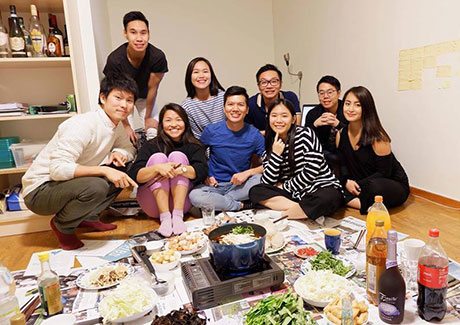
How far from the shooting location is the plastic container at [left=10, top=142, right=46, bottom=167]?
8.74ft

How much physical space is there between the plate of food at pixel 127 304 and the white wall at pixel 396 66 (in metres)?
2.44

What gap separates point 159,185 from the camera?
2.43 metres

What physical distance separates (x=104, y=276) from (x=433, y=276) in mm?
1314

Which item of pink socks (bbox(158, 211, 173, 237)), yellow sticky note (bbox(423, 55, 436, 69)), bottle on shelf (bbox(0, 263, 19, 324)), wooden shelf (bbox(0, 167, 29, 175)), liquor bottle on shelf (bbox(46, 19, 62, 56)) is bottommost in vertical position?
pink socks (bbox(158, 211, 173, 237))

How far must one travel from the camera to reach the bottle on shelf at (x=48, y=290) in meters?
1.33

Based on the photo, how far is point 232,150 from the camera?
2.75 meters

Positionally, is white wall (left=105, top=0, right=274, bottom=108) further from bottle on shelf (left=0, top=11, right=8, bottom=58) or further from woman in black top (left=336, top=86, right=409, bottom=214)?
woman in black top (left=336, top=86, right=409, bottom=214)

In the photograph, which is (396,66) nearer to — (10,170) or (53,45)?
(53,45)

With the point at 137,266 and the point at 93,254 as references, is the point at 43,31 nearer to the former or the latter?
the point at 93,254

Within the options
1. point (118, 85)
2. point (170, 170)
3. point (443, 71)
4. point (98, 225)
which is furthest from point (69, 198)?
point (443, 71)

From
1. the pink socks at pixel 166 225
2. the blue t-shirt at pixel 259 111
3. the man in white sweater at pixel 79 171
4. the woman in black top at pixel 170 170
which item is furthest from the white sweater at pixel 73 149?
the blue t-shirt at pixel 259 111

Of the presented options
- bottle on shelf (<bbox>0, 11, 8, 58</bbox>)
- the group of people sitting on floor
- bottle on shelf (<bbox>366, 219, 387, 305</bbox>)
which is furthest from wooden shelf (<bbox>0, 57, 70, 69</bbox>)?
bottle on shelf (<bbox>366, 219, 387, 305</bbox>)

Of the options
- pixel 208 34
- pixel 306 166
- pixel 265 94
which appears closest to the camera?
pixel 306 166

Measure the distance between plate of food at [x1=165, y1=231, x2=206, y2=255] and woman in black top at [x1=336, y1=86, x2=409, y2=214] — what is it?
4.26ft
